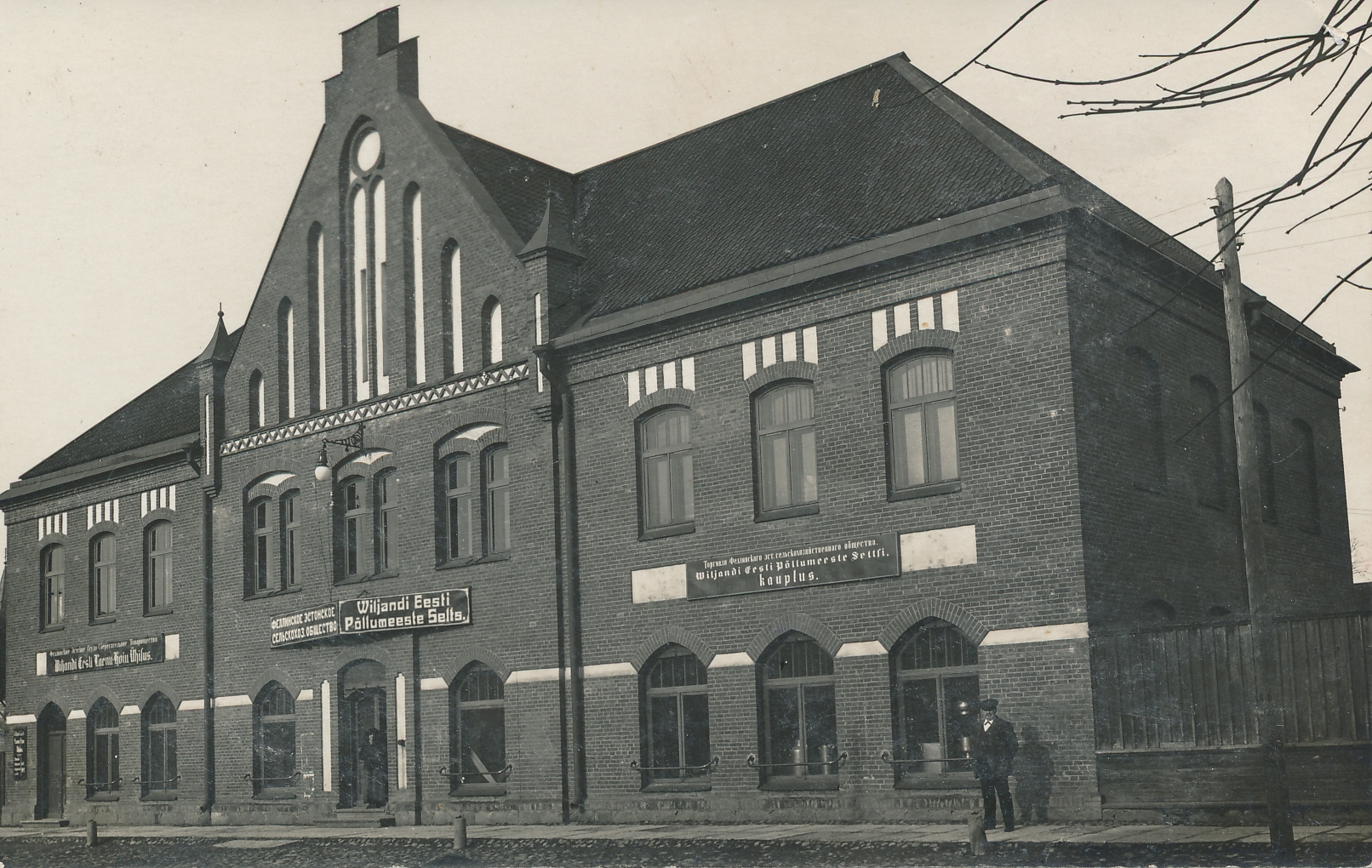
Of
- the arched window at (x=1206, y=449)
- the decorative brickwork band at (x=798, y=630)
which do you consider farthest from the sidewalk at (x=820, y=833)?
the arched window at (x=1206, y=449)

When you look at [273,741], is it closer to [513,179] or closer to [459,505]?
[459,505]

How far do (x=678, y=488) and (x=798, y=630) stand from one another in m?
3.13

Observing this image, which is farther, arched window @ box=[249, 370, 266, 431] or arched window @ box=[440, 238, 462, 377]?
arched window @ box=[249, 370, 266, 431]

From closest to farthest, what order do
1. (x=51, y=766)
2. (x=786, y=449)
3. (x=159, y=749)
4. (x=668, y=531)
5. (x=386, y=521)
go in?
(x=786, y=449), (x=668, y=531), (x=386, y=521), (x=159, y=749), (x=51, y=766)

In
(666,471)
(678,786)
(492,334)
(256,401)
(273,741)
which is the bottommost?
(678,786)

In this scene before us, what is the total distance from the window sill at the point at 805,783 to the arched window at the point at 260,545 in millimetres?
12003

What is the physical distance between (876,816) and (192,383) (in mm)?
22070

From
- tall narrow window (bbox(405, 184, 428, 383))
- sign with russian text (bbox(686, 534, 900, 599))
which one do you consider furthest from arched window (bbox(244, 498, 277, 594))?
sign with russian text (bbox(686, 534, 900, 599))

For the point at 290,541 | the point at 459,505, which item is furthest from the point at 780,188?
the point at 290,541

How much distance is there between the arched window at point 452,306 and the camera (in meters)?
24.7

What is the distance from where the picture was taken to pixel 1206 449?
21.2 m

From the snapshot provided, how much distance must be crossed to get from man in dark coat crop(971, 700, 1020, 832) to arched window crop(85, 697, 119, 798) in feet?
66.4

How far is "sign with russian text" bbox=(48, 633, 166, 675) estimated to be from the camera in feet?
96.3

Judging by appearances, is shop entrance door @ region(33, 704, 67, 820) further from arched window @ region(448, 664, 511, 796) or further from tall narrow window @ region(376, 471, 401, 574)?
arched window @ region(448, 664, 511, 796)
